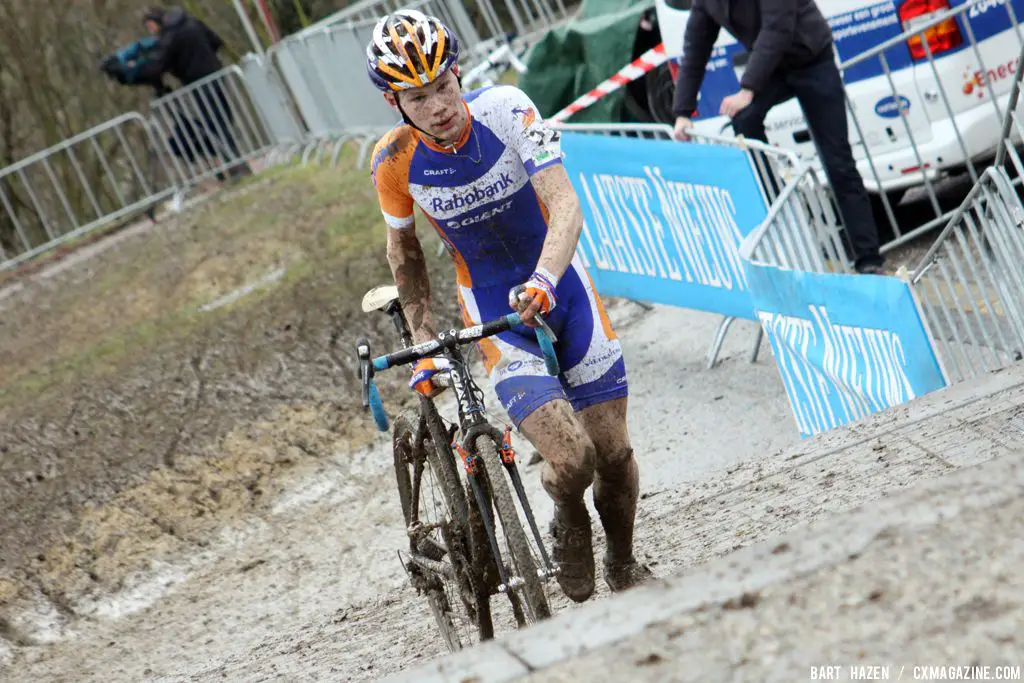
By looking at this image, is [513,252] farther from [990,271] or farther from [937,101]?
[937,101]

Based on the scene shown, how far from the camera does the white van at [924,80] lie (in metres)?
9.05

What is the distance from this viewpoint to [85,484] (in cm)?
978

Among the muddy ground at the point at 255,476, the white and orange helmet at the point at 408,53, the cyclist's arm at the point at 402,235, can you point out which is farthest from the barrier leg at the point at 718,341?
the white and orange helmet at the point at 408,53

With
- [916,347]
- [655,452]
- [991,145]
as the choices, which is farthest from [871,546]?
[991,145]

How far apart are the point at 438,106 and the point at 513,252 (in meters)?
0.64

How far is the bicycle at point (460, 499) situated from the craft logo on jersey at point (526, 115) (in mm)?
724

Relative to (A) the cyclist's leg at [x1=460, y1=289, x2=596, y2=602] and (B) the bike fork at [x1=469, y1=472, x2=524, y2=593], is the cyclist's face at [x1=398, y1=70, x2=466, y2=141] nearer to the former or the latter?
(A) the cyclist's leg at [x1=460, y1=289, x2=596, y2=602]

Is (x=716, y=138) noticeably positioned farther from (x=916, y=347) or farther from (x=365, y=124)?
(x=365, y=124)

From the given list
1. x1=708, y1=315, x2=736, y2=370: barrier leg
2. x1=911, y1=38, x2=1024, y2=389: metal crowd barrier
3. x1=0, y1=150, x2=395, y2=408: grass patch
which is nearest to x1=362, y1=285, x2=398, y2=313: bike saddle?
x1=911, y1=38, x2=1024, y2=389: metal crowd barrier

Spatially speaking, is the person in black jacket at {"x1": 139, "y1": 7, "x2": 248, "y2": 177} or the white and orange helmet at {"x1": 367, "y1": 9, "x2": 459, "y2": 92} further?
the person in black jacket at {"x1": 139, "y1": 7, "x2": 248, "y2": 177}

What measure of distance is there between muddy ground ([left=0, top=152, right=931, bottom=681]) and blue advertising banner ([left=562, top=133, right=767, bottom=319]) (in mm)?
536

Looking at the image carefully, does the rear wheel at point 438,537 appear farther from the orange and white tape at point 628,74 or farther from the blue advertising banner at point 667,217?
the orange and white tape at point 628,74

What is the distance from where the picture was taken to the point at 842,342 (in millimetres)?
6867

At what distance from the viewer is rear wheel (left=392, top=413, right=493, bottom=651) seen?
17.8 ft
